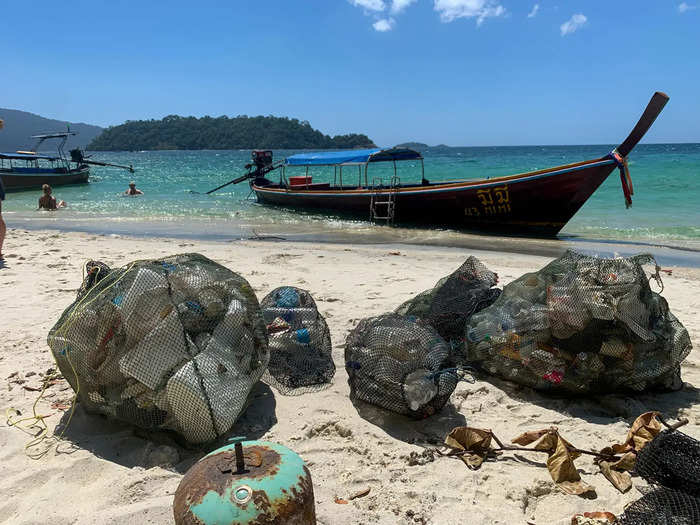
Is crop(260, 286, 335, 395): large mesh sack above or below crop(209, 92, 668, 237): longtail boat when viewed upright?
below

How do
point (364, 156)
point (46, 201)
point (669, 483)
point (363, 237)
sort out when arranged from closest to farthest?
point (669, 483) < point (363, 237) < point (364, 156) < point (46, 201)

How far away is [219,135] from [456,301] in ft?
439

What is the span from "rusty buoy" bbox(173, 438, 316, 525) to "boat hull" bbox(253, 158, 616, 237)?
11.0 m

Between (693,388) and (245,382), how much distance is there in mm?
3041

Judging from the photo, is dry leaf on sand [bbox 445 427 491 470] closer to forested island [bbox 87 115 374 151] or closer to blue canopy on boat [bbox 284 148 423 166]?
blue canopy on boat [bbox 284 148 423 166]

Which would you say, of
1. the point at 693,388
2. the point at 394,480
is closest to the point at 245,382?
the point at 394,480

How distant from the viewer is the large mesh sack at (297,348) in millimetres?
3764

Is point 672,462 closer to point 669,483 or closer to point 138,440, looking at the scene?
point 669,483

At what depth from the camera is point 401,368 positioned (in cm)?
332

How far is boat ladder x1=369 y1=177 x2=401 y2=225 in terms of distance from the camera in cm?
1397

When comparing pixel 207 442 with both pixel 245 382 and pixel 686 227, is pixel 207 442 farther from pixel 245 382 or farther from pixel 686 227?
pixel 686 227

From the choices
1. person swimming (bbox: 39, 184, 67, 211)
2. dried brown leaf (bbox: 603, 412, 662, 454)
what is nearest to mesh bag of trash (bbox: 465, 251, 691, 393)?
dried brown leaf (bbox: 603, 412, 662, 454)

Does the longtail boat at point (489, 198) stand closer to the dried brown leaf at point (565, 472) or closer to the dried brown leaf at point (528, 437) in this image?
the dried brown leaf at point (528, 437)

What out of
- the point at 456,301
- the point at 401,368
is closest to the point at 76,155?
the point at 456,301
